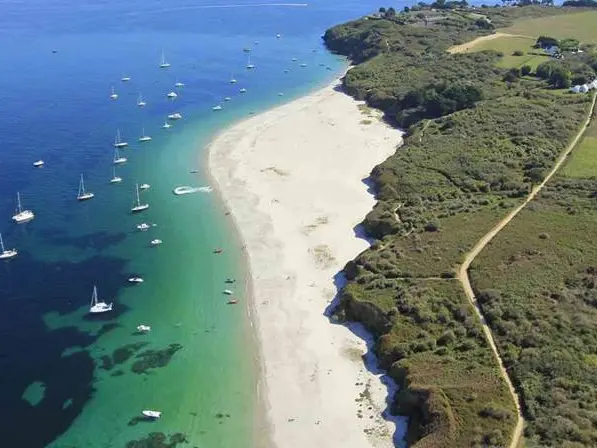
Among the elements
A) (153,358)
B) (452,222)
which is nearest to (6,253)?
(153,358)

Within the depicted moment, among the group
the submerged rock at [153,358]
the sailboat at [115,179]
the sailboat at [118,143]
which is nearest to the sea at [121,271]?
the submerged rock at [153,358]

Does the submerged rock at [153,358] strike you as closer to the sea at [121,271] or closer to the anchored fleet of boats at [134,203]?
the sea at [121,271]

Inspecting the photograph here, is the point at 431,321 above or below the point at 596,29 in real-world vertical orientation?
below

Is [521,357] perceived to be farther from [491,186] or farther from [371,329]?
[491,186]

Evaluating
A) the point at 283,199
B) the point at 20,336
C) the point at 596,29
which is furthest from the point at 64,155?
Answer: the point at 596,29

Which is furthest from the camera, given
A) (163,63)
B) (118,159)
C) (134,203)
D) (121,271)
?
(163,63)

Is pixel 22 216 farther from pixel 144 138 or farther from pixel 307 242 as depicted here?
pixel 307 242

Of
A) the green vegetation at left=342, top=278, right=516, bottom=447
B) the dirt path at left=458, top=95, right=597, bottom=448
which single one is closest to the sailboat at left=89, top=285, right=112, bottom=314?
the green vegetation at left=342, top=278, right=516, bottom=447
